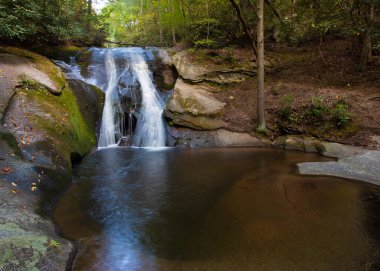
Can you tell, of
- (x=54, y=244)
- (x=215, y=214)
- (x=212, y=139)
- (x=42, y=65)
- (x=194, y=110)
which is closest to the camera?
(x=54, y=244)

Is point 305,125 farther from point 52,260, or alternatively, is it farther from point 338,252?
point 52,260

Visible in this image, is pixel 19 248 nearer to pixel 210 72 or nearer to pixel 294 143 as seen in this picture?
pixel 294 143

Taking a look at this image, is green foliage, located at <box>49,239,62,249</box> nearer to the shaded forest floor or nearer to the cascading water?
the cascading water

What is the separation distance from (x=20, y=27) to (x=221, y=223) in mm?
9190

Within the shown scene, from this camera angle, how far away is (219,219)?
578 cm

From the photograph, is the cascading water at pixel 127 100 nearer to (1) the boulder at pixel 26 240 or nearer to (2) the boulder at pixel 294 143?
(2) the boulder at pixel 294 143

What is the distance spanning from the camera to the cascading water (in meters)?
12.4

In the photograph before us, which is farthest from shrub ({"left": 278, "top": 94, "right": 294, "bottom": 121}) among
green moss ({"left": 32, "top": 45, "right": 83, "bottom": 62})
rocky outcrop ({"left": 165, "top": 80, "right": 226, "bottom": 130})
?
green moss ({"left": 32, "top": 45, "right": 83, "bottom": 62})

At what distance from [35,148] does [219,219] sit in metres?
4.92

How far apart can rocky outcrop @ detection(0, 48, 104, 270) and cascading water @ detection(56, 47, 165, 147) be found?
765 millimetres

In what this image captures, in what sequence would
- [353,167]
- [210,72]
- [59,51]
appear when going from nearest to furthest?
1. [353,167]
2. [210,72]
3. [59,51]

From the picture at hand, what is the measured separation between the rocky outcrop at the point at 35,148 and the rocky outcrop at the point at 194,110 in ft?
10.5

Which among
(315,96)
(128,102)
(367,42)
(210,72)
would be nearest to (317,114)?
(315,96)

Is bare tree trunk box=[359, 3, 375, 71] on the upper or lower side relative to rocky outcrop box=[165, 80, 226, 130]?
upper
